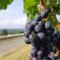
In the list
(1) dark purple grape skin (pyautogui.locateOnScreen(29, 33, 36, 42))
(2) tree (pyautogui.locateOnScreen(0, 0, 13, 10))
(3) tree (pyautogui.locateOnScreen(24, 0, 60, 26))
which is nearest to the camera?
(3) tree (pyautogui.locateOnScreen(24, 0, 60, 26))

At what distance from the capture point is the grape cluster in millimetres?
1491

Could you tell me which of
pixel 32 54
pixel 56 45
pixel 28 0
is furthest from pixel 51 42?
pixel 28 0

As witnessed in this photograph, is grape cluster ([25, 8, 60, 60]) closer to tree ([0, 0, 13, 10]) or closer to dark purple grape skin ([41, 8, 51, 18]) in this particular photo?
dark purple grape skin ([41, 8, 51, 18])

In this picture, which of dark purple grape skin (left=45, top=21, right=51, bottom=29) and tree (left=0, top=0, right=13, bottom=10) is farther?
tree (left=0, top=0, right=13, bottom=10)

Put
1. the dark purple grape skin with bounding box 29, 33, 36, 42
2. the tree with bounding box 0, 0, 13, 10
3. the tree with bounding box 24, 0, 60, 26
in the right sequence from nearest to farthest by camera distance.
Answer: the tree with bounding box 24, 0, 60, 26
the dark purple grape skin with bounding box 29, 33, 36, 42
the tree with bounding box 0, 0, 13, 10

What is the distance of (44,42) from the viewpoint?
5.00 ft

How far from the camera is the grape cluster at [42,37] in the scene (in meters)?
1.49

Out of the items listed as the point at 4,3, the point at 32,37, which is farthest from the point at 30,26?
the point at 4,3

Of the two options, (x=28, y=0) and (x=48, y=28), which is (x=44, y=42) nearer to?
(x=48, y=28)

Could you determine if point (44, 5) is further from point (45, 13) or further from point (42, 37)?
point (42, 37)

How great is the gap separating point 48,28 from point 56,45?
0.10 m

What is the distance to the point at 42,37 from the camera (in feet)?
4.97

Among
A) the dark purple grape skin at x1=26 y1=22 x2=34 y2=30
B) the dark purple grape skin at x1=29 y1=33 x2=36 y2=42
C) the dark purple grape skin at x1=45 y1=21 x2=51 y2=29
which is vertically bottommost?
the dark purple grape skin at x1=29 y1=33 x2=36 y2=42

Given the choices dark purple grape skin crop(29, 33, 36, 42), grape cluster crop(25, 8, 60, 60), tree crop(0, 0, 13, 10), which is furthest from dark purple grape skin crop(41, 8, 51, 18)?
tree crop(0, 0, 13, 10)
